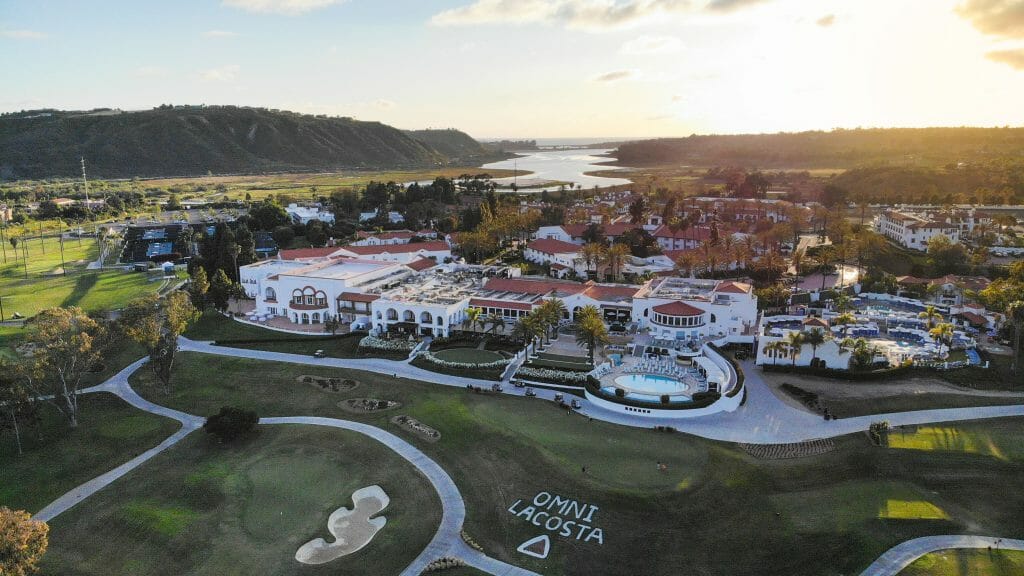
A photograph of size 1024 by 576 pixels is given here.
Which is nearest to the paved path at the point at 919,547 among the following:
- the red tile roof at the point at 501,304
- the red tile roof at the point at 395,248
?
the red tile roof at the point at 501,304

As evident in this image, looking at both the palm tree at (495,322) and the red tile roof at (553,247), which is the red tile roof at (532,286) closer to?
the palm tree at (495,322)

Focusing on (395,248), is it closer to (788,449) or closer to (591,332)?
(591,332)

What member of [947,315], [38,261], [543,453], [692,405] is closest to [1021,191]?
[947,315]

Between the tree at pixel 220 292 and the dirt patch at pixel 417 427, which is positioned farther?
the tree at pixel 220 292

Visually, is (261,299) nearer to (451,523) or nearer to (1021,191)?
(451,523)


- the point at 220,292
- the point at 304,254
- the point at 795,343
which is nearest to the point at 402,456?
the point at 795,343

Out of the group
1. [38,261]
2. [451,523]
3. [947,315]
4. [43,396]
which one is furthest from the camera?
[38,261]
